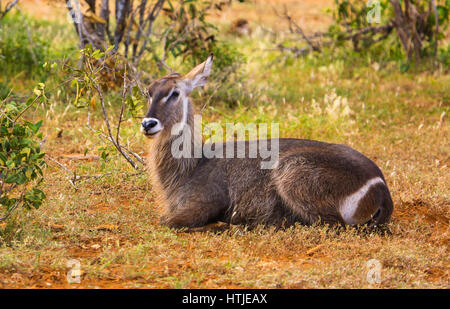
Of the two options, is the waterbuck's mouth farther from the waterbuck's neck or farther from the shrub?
the shrub

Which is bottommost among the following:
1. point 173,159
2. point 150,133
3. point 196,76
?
point 173,159

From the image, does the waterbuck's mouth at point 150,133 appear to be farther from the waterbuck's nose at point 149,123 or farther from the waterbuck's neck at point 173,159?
the waterbuck's neck at point 173,159

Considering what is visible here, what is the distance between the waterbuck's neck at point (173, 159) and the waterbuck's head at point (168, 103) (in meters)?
0.05

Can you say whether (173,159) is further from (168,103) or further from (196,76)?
(196,76)

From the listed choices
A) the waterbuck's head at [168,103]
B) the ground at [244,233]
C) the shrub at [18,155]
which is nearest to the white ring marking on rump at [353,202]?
the ground at [244,233]

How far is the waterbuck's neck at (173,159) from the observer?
16.9 feet

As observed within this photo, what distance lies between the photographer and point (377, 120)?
8.11 m

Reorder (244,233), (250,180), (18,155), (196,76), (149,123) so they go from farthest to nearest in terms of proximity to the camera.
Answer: (196,76)
(250,180)
(149,123)
(244,233)
(18,155)

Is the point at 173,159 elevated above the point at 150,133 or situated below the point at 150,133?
below

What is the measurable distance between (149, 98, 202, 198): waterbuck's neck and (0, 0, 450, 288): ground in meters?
0.25

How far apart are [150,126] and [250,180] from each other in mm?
855

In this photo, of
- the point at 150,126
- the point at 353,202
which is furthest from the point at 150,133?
the point at 353,202

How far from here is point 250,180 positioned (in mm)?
4965

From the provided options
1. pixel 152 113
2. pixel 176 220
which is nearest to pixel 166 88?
pixel 152 113
